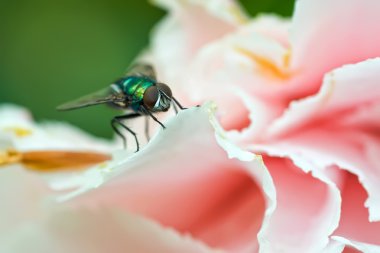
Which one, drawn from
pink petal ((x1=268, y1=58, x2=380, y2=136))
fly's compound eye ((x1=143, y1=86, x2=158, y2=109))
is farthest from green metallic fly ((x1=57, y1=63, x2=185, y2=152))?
pink petal ((x1=268, y1=58, x2=380, y2=136))

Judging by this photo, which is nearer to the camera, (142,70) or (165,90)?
(165,90)

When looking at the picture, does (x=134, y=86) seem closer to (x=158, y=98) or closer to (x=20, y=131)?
(x=158, y=98)

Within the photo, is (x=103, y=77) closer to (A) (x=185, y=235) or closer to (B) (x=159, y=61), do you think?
(B) (x=159, y=61)

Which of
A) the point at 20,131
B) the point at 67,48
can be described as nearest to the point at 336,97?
the point at 20,131

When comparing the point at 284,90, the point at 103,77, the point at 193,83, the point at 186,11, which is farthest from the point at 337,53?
the point at 103,77

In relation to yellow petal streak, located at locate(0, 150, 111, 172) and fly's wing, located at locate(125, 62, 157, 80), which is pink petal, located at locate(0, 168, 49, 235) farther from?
fly's wing, located at locate(125, 62, 157, 80)

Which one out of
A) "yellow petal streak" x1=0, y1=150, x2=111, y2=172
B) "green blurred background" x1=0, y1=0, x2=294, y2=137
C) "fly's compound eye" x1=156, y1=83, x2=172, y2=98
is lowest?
"green blurred background" x1=0, y1=0, x2=294, y2=137
